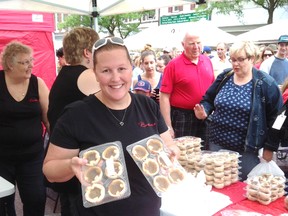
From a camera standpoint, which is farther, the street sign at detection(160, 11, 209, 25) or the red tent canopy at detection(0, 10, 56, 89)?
the street sign at detection(160, 11, 209, 25)

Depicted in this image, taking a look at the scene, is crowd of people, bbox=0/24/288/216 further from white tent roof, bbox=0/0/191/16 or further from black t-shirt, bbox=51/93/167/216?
white tent roof, bbox=0/0/191/16

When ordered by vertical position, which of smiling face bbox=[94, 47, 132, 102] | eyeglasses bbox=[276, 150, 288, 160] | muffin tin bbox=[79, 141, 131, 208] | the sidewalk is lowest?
the sidewalk

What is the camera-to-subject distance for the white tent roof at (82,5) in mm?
4625

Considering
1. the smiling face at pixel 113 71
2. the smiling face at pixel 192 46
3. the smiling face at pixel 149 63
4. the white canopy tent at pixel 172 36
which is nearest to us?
the smiling face at pixel 113 71

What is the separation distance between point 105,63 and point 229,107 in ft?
5.11

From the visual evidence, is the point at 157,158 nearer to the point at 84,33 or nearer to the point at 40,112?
the point at 84,33

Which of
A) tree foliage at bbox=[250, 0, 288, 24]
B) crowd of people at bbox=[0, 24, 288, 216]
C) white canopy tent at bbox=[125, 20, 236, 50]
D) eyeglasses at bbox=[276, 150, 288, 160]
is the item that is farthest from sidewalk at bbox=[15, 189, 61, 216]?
tree foliage at bbox=[250, 0, 288, 24]

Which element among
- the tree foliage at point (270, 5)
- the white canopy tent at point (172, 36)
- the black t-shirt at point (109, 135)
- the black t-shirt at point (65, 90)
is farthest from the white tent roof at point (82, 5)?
the tree foliage at point (270, 5)

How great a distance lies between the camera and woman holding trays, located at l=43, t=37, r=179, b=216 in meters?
1.47

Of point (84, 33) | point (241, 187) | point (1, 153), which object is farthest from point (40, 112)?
point (241, 187)

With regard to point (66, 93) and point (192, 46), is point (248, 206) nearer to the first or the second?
point (66, 93)

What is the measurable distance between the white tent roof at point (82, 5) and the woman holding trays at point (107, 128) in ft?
10.7

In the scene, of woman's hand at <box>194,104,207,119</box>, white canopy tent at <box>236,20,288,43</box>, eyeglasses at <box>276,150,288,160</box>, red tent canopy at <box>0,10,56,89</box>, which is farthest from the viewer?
white canopy tent at <box>236,20,288,43</box>

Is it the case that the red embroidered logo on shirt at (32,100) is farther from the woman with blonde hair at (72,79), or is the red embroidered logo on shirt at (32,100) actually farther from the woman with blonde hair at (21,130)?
the woman with blonde hair at (72,79)
